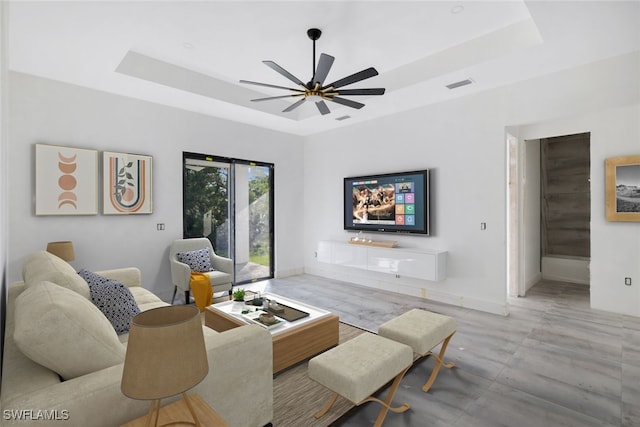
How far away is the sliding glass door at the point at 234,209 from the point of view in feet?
16.4

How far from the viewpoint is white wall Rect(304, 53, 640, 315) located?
3.55m

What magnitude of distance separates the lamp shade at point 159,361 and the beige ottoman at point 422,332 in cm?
164

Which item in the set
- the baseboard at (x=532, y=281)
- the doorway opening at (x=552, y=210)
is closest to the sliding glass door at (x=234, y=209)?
the doorway opening at (x=552, y=210)

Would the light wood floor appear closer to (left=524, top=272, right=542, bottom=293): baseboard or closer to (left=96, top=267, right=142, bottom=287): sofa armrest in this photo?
(left=524, top=272, right=542, bottom=293): baseboard

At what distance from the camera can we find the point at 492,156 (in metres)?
4.05

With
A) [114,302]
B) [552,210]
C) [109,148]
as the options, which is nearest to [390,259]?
[114,302]

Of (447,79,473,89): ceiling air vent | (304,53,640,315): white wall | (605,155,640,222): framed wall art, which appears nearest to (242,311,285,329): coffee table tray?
(304,53,640,315): white wall

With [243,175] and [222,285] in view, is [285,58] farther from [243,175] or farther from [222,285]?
[222,285]

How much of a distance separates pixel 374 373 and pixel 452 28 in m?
3.21

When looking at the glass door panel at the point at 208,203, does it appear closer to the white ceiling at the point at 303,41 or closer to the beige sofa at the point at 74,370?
the white ceiling at the point at 303,41

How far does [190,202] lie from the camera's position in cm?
496

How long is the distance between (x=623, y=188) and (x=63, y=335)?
522cm

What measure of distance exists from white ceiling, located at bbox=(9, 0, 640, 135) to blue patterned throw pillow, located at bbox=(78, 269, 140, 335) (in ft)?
7.43

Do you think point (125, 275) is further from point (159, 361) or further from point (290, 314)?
point (159, 361)
